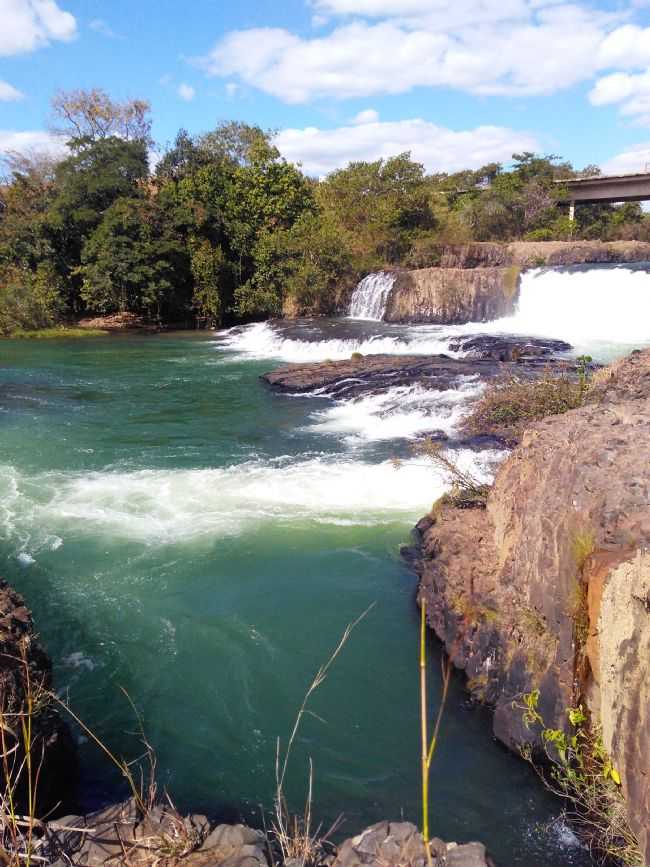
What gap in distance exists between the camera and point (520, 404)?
9.64 meters

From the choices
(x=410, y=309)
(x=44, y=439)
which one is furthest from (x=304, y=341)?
(x=44, y=439)

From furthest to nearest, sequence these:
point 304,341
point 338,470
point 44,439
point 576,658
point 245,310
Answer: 1. point 245,310
2. point 304,341
3. point 44,439
4. point 338,470
5. point 576,658

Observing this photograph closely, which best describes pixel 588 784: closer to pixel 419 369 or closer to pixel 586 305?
pixel 419 369

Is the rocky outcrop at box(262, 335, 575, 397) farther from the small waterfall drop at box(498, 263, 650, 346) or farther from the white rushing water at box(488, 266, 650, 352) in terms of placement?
the small waterfall drop at box(498, 263, 650, 346)

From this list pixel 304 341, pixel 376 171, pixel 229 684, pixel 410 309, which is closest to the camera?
pixel 229 684

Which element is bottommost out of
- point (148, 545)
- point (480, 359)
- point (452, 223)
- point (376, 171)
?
point (148, 545)

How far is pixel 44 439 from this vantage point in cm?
1237

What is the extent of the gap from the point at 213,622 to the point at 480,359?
38.5 ft

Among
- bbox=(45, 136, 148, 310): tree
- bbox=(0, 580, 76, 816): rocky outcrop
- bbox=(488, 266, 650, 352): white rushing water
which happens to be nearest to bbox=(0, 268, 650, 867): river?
bbox=(0, 580, 76, 816): rocky outcrop

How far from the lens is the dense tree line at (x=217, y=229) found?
1018 inches

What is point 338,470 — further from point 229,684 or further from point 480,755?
point 480,755

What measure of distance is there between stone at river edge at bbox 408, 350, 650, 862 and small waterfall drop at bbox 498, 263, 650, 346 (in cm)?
1432

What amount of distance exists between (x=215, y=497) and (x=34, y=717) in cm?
546

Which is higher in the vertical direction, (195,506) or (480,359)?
(480,359)
